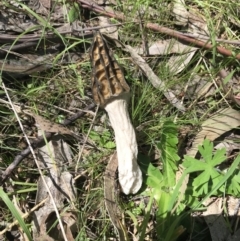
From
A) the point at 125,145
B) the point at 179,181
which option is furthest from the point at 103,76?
the point at 179,181

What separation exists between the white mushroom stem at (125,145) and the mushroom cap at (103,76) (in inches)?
2.0

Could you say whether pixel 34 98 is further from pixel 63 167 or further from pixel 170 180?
pixel 170 180

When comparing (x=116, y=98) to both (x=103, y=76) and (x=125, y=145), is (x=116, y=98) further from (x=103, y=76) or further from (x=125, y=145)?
(x=125, y=145)

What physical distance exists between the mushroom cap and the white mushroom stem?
0.17ft

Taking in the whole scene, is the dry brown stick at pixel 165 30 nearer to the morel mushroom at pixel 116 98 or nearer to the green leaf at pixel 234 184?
the morel mushroom at pixel 116 98

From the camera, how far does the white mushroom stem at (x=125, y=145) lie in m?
1.86

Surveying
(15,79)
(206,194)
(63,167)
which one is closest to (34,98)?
(15,79)

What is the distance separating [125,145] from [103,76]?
318 mm

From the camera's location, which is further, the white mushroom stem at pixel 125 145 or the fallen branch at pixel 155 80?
the fallen branch at pixel 155 80

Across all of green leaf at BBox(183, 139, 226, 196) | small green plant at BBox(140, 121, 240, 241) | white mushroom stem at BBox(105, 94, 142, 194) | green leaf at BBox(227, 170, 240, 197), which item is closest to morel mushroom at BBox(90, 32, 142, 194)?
white mushroom stem at BBox(105, 94, 142, 194)

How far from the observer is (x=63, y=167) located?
2.08m

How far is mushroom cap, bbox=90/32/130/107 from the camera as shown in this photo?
69.9 inches

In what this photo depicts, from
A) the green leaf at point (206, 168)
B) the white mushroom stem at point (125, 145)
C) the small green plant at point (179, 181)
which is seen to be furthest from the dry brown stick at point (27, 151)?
the green leaf at point (206, 168)

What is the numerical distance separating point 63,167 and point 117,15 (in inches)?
30.5
